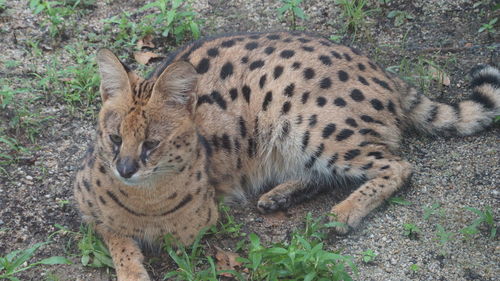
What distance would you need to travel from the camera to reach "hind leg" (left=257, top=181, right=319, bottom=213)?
15.9 feet

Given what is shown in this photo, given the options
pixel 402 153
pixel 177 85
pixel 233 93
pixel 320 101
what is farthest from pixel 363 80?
pixel 177 85

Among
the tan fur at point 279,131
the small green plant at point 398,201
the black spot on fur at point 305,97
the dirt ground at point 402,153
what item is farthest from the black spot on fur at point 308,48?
the small green plant at point 398,201

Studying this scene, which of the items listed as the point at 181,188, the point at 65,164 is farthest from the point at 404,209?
the point at 65,164

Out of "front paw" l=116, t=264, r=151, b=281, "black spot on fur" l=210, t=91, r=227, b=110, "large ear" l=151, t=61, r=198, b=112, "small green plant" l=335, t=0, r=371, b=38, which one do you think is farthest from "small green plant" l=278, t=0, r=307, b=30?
"front paw" l=116, t=264, r=151, b=281

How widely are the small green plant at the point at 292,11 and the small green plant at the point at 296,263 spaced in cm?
257

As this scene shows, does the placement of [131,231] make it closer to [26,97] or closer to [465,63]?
[26,97]

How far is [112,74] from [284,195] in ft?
5.31

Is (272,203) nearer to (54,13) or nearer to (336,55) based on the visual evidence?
(336,55)

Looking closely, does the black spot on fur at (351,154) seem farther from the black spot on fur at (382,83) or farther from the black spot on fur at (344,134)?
the black spot on fur at (382,83)

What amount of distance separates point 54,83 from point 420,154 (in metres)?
3.03

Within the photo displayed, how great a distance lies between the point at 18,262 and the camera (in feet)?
13.1

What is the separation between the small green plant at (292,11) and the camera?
605 centimetres

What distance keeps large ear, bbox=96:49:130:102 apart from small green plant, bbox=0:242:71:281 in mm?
979

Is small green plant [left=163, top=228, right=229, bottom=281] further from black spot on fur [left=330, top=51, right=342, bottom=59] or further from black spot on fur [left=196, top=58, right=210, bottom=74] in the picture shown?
black spot on fur [left=330, top=51, right=342, bottom=59]
